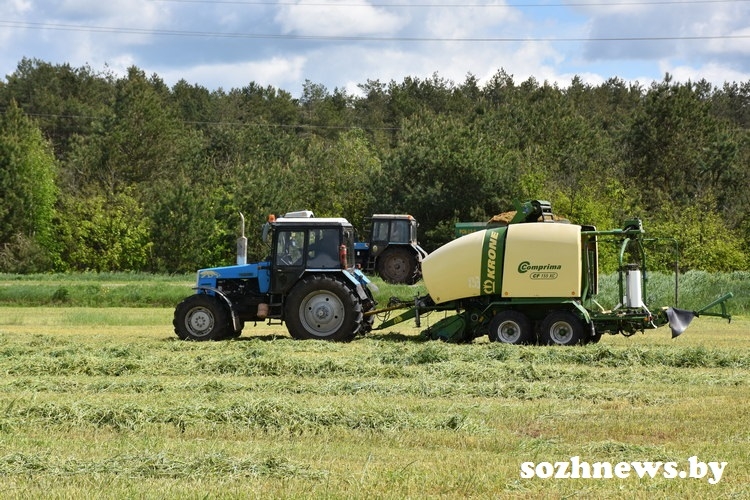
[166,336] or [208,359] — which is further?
[166,336]

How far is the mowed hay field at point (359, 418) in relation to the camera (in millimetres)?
8008

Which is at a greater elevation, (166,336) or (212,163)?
(212,163)

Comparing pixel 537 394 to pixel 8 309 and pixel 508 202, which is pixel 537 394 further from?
pixel 508 202

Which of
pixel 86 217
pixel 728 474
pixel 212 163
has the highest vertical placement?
pixel 212 163

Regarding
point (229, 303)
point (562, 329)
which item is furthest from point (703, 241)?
point (229, 303)

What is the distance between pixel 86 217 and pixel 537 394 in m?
46.4

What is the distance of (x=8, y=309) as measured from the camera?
96.5 ft

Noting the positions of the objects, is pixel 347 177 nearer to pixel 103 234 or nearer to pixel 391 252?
pixel 103 234

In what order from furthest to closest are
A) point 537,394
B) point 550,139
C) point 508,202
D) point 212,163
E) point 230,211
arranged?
point 212,163 < point 550,139 < point 230,211 < point 508,202 < point 537,394

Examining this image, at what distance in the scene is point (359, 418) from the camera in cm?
1049

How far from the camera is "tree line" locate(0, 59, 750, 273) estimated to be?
48.5 meters

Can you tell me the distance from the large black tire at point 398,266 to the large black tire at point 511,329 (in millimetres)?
18456

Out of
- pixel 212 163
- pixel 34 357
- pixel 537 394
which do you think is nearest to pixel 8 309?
pixel 34 357

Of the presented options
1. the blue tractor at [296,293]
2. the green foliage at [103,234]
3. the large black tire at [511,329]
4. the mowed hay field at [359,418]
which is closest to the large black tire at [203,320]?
the blue tractor at [296,293]
